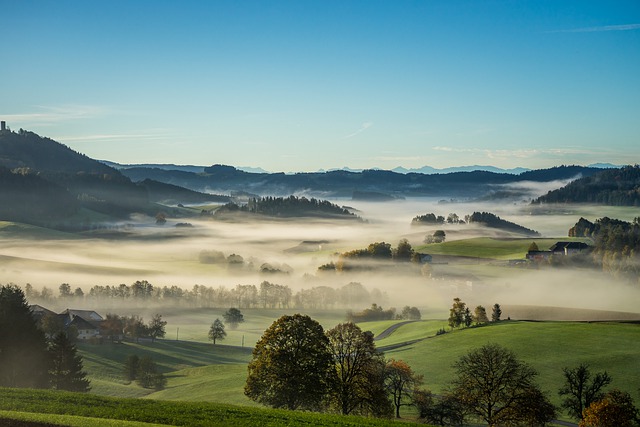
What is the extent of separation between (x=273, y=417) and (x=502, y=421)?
23787mm

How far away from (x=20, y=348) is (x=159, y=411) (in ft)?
100

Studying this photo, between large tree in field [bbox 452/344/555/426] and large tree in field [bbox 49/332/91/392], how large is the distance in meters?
41.8

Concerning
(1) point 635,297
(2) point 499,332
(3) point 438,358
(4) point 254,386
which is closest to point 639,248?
(1) point 635,297

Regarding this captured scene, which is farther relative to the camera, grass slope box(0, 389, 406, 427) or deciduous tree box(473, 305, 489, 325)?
deciduous tree box(473, 305, 489, 325)

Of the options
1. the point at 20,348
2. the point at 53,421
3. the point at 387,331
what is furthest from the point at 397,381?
the point at 387,331

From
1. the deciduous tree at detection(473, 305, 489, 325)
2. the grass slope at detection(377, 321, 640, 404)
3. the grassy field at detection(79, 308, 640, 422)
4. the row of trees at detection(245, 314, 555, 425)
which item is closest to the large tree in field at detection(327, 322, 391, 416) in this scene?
the row of trees at detection(245, 314, 555, 425)

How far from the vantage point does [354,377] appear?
172ft

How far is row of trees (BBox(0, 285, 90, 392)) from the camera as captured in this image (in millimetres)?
59406

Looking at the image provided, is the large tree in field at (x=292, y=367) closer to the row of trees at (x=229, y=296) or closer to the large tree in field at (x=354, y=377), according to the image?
the large tree in field at (x=354, y=377)

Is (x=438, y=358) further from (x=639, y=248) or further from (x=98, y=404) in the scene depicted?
(x=639, y=248)

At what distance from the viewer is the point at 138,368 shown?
87.9 m

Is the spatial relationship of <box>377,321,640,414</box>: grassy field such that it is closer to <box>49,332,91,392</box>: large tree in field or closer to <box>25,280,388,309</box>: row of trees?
<box>49,332,91,392</box>: large tree in field

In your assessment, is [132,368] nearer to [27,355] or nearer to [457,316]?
[27,355]

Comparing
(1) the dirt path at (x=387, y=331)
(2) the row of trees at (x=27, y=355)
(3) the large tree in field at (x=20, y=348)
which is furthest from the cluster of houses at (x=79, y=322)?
(1) the dirt path at (x=387, y=331)
